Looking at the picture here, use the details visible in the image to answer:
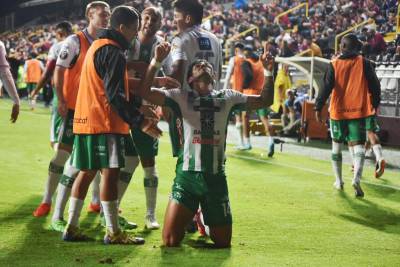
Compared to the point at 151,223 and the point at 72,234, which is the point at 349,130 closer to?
the point at 151,223

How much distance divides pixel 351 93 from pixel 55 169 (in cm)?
409

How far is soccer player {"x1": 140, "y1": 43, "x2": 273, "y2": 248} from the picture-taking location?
19.6ft

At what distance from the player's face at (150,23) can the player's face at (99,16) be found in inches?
13.4

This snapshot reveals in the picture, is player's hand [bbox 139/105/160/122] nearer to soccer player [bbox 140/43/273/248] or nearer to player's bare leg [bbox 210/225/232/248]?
soccer player [bbox 140/43/273/248]

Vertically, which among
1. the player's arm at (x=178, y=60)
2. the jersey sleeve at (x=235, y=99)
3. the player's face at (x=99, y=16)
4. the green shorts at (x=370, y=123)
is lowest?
the green shorts at (x=370, y=123)

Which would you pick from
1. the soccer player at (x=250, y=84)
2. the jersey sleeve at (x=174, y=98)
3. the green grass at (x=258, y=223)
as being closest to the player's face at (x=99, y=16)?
the jersey sleeve at (x=174, y=98)

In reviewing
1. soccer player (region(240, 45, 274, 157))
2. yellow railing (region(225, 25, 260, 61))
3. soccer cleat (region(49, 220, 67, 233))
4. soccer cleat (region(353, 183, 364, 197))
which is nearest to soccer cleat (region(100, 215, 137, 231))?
soccer cleat (region(49, 220, 67, 233))

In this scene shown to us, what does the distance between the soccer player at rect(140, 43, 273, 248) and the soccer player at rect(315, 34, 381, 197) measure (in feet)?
11.6

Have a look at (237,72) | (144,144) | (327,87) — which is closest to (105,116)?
(144,144)

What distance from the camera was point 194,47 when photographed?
6.41 meters

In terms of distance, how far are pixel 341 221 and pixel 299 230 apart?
0.75m

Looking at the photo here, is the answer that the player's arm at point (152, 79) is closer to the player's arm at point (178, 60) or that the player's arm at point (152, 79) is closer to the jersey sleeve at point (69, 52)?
the player's arm at point (178, 60)

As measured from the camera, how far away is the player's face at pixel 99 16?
21.9 ft

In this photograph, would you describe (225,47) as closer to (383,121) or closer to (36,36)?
(36,36)
